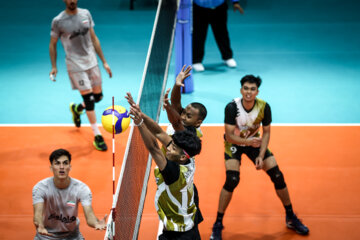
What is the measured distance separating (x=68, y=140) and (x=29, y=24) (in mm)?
7345

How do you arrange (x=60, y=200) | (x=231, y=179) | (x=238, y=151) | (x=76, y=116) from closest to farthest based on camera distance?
1. (x=60, y=200)
2. (x=231, y=179)
3. (x=238, y=151)
4. (x=76, y=116)

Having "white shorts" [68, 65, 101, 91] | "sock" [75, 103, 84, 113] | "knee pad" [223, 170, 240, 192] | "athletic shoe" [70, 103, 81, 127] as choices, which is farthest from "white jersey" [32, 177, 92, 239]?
"athletic shoe" [70, 103, 81, 127]

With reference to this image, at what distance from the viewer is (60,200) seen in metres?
4.77

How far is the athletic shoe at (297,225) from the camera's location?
5.83 metres

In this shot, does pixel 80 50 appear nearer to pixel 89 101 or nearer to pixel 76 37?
pixel 76 37

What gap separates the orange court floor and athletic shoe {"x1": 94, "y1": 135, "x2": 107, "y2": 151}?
110 mm

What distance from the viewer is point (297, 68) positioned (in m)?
11.2

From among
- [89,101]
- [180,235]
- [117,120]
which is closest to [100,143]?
[89,101]

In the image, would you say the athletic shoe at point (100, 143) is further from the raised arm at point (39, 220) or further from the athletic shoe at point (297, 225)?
the athletic shoe at point (297, 225)

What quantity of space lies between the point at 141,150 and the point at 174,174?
1810 millimetres

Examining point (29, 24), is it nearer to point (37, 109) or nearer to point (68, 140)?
point (37, 109)

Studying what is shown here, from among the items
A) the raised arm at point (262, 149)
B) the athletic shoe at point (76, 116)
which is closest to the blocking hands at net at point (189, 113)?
the raised arm at point (262, 149)

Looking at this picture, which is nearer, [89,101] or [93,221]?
[93,221]

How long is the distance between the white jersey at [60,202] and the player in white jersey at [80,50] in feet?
9.66
